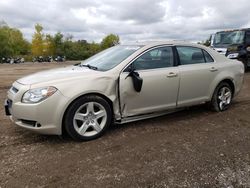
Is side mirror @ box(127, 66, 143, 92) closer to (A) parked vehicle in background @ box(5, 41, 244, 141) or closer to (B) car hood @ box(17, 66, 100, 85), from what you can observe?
(A) parked vehicle in background @ box(5, 41, 244, 141)

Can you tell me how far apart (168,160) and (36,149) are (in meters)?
1.88

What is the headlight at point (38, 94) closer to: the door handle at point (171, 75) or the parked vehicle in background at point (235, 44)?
the door handle at point (171, 75)

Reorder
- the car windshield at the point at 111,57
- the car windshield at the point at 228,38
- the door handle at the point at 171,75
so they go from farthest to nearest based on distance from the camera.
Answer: the car windshield at the point at 228,38, the door handle at the point at 171,75, the car windshield at the point at 111,57

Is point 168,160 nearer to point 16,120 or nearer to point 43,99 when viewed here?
point 43,99

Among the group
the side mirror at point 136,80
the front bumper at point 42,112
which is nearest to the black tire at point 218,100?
the side mirror at point 136,80

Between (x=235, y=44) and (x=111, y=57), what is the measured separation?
31.8 feet

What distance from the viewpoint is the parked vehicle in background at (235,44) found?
1276cm

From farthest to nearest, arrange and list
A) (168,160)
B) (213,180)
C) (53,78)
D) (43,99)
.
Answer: (53,78) → (43,99) → (168,160) → (213,180)

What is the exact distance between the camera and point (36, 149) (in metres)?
4.05

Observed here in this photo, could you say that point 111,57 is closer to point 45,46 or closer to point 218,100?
point 218,100

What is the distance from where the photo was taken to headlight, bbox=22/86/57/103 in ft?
13.0

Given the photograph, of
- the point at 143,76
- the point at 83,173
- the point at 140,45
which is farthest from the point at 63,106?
the point at 140,45

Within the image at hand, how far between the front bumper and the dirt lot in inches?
12.3

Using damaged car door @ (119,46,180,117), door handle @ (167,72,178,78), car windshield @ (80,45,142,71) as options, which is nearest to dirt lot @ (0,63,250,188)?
damaged car door @ (119,46,180,117)
